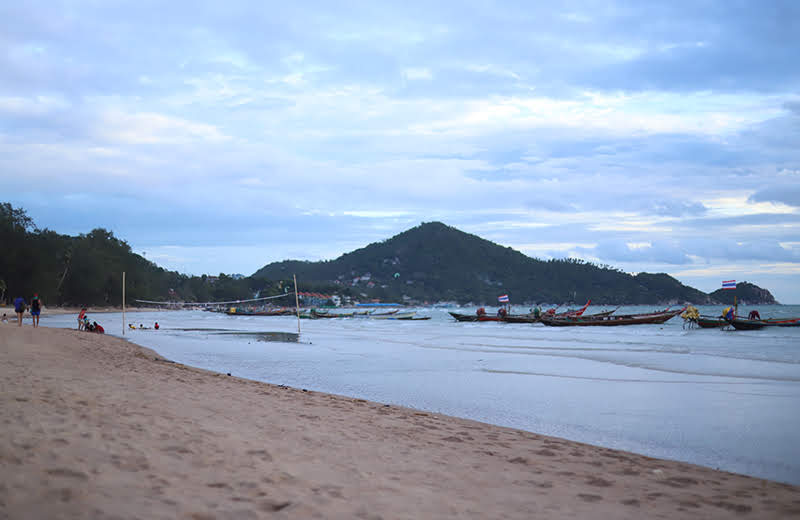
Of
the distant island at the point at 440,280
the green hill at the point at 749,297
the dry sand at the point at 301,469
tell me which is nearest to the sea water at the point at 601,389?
the dry sand at the point at 301,469

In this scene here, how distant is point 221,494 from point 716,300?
551 ft

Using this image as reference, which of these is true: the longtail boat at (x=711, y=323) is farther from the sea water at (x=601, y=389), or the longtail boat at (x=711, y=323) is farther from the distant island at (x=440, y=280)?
the distant island at (x=440, y=280)

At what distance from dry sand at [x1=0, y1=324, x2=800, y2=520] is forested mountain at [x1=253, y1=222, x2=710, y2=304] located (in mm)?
151958

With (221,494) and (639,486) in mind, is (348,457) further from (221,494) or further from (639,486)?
(639,486)

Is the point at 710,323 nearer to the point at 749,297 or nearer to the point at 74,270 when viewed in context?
the point at 74,270

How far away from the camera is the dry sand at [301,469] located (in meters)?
3.62

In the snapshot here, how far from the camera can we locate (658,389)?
11773 millimetres

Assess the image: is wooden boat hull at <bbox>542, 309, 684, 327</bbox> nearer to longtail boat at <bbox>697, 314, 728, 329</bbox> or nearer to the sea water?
longtail boat at <bbox>697, 314, 728, 329</bbox>

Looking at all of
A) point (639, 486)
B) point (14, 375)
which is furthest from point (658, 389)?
point (14, 375)

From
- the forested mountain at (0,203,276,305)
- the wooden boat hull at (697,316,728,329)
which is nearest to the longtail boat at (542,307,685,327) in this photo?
the wooden boat hull at (697,316,728,329)

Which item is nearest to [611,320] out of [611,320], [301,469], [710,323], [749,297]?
[611,320]

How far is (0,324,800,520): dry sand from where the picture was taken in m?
3.62

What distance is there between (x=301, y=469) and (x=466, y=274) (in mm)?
164946

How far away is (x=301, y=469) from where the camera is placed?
15.2 feet
